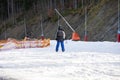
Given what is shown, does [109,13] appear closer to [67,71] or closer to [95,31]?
[95,31]

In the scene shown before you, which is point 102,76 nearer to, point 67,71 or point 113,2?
point 67,71

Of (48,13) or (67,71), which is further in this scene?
(48,13)

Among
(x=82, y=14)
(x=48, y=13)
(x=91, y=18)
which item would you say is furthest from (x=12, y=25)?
(x=91, y=18)

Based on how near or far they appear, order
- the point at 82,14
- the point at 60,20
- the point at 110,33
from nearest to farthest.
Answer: the point at 110,33 < the point at 82,14 < the point at 60,20

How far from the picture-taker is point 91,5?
4978 centimetres

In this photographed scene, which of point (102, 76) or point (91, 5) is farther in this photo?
point (91, 5)

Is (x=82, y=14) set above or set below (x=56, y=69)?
above

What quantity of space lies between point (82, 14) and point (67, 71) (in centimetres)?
3628

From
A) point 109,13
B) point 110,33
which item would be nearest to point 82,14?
point 109,13

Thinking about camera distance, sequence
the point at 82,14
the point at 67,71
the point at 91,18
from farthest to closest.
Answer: the point at 82,14, the point at 91,18, the point at 67,71

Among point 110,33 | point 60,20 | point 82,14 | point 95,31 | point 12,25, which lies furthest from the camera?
point 12,25

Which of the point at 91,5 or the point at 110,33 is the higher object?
the point at 91,5

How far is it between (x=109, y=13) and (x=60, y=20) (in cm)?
1479

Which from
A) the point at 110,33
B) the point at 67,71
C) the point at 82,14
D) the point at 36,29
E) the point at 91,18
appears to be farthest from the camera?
the point at 36,29
